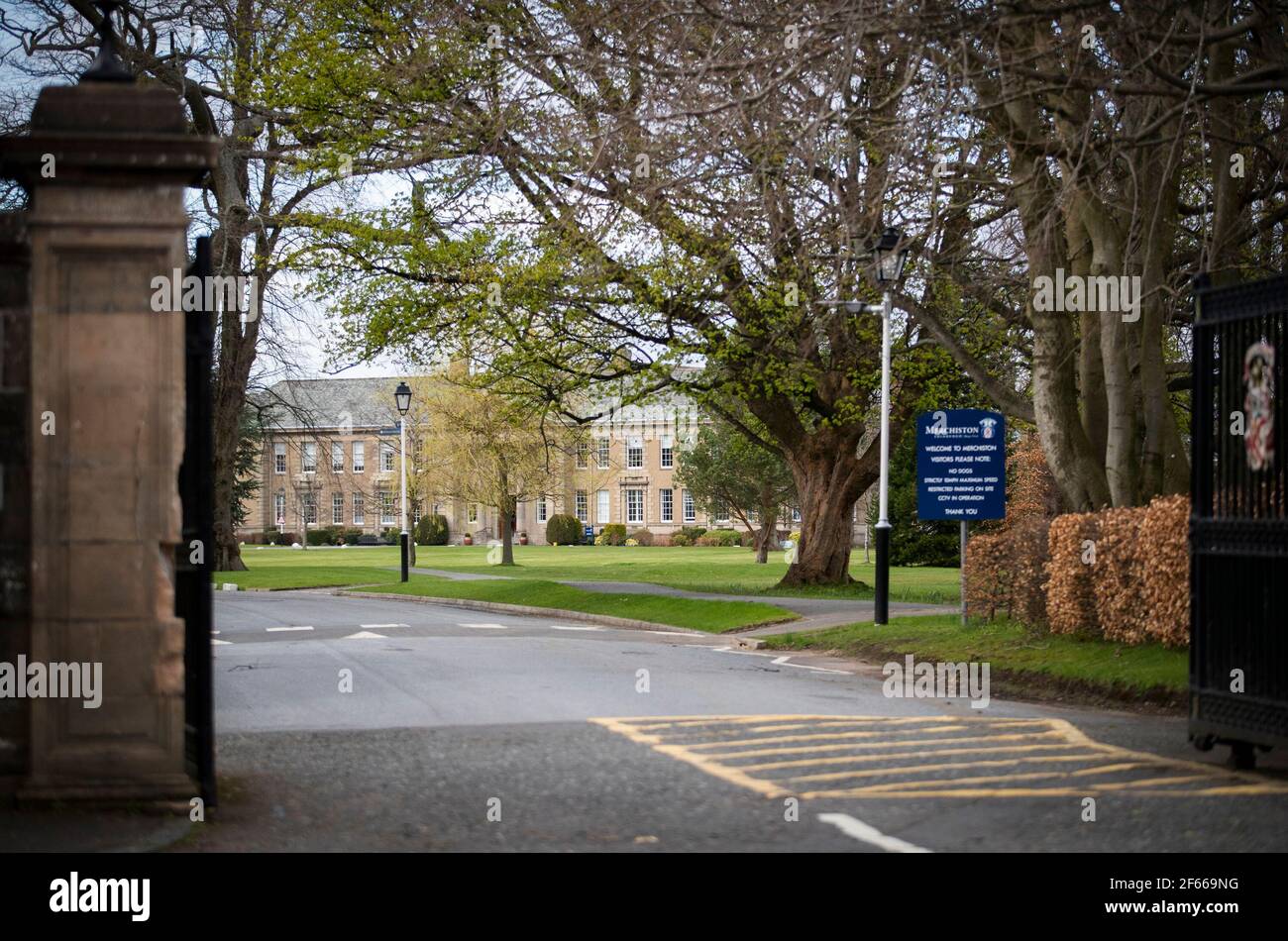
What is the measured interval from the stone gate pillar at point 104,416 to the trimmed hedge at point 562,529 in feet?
293

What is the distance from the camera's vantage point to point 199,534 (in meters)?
7.55

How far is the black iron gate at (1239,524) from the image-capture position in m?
8.47

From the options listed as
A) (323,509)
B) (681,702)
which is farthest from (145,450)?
(323,509)

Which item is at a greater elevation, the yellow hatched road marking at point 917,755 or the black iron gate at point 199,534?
the black iron gate at point 199,534

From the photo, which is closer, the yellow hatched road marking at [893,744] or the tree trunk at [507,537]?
the yellow hatched road marking at [893,744]

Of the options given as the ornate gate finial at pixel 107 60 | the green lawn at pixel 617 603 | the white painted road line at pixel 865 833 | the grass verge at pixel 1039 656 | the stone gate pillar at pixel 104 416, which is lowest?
the green lawn at pixel 617 603

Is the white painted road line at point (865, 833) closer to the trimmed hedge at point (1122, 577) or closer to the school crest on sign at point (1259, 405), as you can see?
the school crest on sign at point (1259, 405)

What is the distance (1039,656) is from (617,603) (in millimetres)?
13722

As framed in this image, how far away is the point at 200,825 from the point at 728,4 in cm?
1011

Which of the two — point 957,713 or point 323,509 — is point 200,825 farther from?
point 323,509

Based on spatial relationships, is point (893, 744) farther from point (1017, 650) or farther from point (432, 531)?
point (432, 531)

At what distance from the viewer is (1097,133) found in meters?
15.2

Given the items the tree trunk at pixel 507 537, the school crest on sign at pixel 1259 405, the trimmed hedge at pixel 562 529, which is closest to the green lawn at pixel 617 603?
the school crest on sign at pixel 1259 405

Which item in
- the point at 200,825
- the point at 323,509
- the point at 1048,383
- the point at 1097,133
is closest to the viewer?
the point at 200,825
